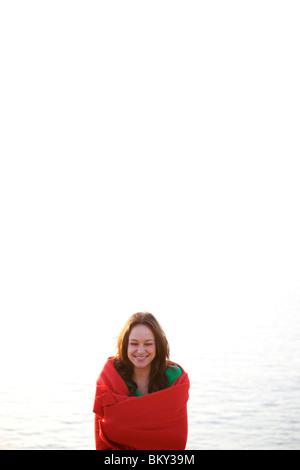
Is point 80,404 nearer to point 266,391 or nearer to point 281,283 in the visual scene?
point 266,391

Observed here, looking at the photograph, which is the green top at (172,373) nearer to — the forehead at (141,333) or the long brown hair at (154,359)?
the long brown hair at (154,359)

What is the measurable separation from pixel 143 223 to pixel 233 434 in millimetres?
41903

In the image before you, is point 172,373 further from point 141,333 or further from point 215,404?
point 215,404

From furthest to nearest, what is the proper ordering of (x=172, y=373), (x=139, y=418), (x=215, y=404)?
(x=215, y=404) < (x=172, y=373) < (x=139, y=418)

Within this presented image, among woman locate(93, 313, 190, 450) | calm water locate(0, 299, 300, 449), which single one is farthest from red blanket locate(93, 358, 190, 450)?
calm water locate(0, 299, 300, 449)

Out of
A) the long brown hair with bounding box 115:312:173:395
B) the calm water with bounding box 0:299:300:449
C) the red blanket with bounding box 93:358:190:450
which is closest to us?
the red blanket with bounding box 93:358:190:450

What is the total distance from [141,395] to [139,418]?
11cm

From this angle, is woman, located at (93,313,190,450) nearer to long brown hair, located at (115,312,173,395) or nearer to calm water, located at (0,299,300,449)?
long brown hair, located at (115,312,173,395)

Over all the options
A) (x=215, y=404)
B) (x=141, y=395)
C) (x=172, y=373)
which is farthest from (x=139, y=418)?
(x=215, y=404)

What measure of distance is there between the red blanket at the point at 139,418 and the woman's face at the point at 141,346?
117mm

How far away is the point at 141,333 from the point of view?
3486 mm

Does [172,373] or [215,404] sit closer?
[172,373]

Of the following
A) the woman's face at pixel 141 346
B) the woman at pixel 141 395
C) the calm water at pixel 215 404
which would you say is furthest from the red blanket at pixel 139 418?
the calm water at pixel 215 404

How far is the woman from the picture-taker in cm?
339
